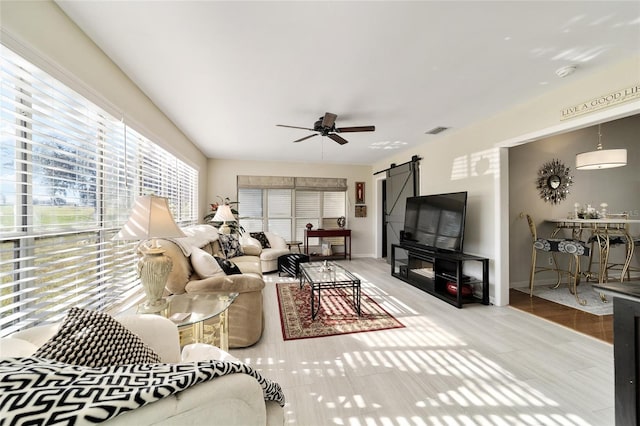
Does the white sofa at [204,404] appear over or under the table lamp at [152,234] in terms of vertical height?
under

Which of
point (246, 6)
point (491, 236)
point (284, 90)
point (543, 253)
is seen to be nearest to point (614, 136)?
point (543, 253)

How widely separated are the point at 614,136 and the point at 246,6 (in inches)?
243

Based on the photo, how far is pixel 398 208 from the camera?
555cm

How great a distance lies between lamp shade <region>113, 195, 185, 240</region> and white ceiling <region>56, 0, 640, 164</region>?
118 centimetres

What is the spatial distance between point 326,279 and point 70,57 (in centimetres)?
296

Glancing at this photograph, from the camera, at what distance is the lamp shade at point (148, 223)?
1.63m

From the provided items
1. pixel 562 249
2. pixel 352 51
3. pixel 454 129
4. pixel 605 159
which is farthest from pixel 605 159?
pixel 352 51

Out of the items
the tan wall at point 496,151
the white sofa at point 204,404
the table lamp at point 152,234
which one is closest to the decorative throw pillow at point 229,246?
the table lamp at point 152,234

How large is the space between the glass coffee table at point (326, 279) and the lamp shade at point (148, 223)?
171 centimetres

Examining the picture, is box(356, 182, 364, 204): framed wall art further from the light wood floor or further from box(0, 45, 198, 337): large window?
box(0, 45, 198, 337): large window

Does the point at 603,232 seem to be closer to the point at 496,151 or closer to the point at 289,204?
the point at 496,151

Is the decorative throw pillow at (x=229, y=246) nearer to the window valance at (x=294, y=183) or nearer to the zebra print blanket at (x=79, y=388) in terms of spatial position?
the window valance at (x=294, y=183)

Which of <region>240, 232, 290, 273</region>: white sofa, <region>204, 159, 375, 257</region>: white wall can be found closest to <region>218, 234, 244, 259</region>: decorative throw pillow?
<region>240, 232, 290, 273</region>: white sofa

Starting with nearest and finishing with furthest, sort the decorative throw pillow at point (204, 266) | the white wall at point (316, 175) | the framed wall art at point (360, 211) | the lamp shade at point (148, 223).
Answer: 1. the lamp shade at point (148, 223)
2. the decorative throw pillow at point (204, 266)
3. the white wall at point (316, 175)
4. the framed wall art at point (360, 211)
